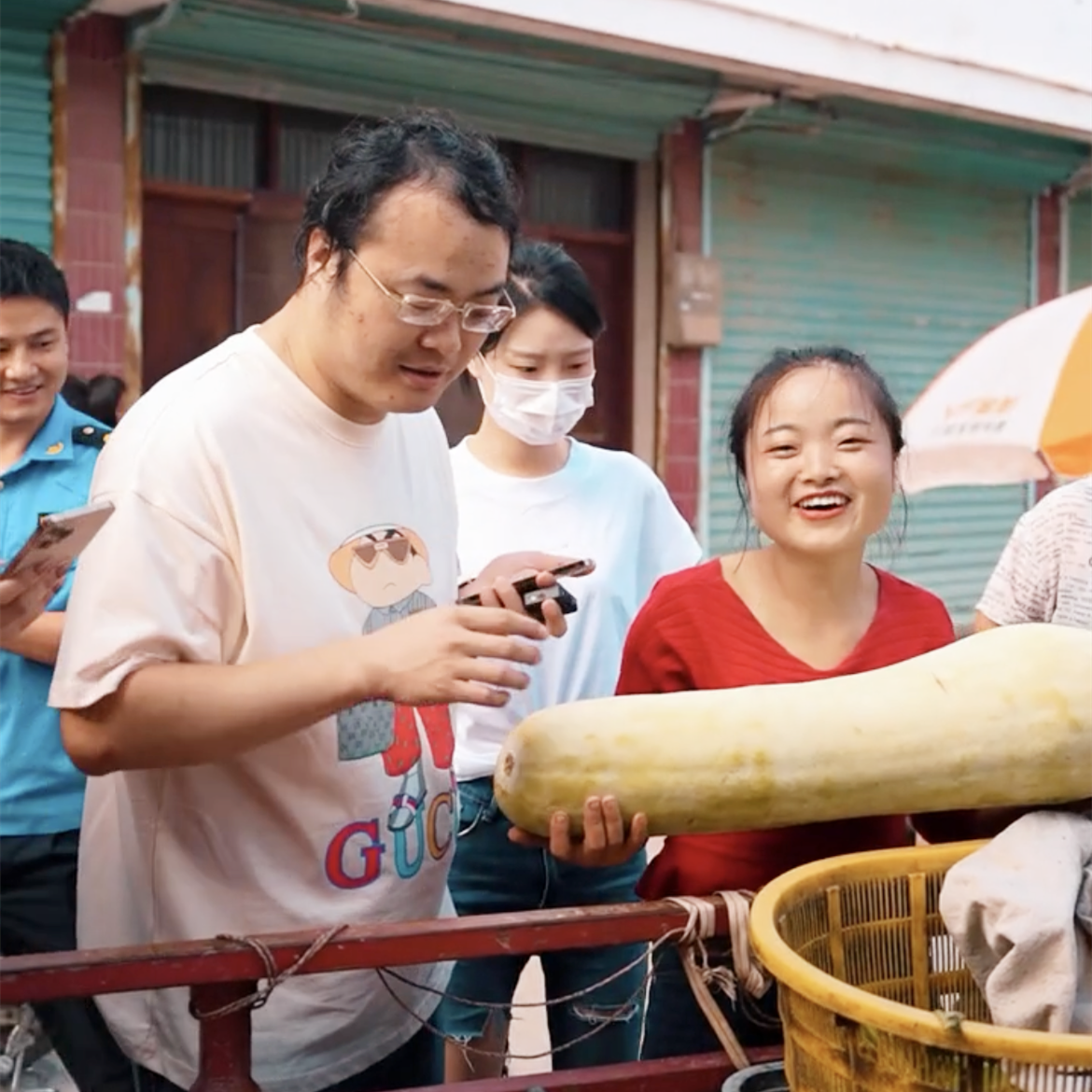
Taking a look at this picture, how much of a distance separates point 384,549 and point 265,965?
594 millimetres

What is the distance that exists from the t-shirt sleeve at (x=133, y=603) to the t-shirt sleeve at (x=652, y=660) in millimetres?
644

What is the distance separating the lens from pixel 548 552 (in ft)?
9.47

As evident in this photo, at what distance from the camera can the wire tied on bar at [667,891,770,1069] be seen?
65.7 inches

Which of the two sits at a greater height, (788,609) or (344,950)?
(788,609)

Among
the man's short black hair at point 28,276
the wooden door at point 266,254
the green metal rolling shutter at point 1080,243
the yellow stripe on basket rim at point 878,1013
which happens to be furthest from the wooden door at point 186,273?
the green metal rolling shutter at point 1080,243

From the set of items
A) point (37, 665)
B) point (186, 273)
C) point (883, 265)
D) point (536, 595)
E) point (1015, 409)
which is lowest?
point (37, 665)

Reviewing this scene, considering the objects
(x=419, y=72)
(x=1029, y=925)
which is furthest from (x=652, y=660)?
(x=419, y=72)

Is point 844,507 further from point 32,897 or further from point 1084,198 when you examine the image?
point 1084,198

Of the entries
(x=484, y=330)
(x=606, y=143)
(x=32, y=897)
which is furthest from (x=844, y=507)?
(x=606, y=143)

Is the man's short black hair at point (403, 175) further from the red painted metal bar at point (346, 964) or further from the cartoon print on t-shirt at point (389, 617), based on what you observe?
the red painted metal bar at point (346, 964)

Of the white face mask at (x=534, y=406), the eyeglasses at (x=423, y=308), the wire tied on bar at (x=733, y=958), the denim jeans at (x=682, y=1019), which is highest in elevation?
the white face mask at (x=534, y=406)

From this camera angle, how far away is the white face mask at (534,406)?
2.95 meters

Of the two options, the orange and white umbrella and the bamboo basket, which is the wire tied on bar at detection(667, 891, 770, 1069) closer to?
the bamboo basket

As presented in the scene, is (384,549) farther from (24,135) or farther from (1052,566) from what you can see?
(24,135)
